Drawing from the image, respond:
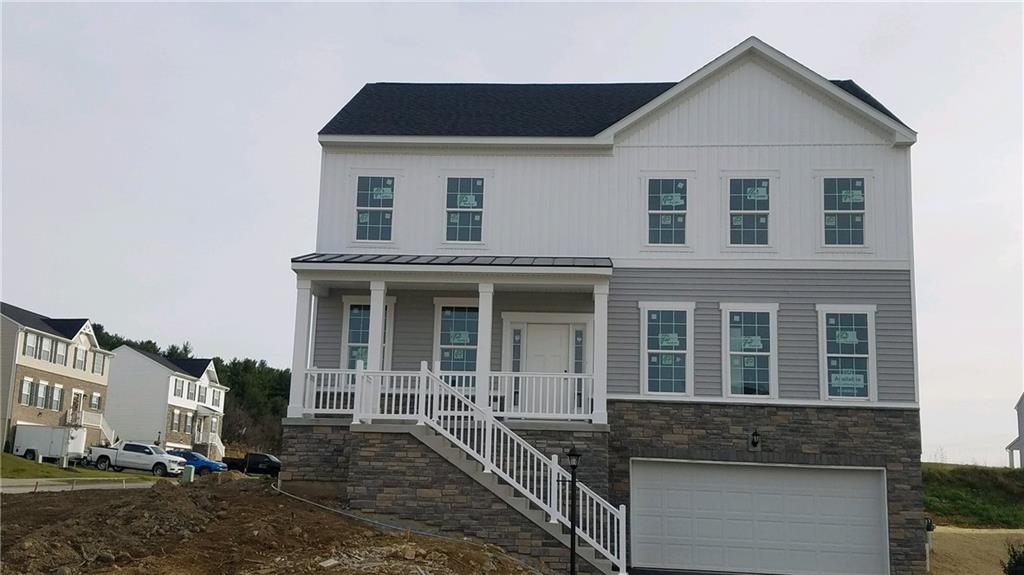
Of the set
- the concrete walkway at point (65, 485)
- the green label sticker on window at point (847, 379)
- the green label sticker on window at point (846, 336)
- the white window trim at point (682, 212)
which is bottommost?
the concrete walkway at point (65, 485)

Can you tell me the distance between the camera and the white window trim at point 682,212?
18.0m

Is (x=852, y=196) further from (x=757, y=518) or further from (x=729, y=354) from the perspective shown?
(x=757, y=518)

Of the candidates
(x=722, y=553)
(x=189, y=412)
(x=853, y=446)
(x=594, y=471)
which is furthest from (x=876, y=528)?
(x=189, y=412)

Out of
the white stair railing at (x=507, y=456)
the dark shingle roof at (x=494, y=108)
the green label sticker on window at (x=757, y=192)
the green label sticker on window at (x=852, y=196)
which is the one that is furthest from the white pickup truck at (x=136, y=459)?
the green label sticker on window at (x=852, y=196)

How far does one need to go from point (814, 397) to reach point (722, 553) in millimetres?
3206

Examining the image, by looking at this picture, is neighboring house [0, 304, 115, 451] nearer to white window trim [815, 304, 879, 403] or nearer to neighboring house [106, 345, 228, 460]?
neighboring house [106, 345, 228, 460]

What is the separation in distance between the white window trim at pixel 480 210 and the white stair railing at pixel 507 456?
12.0ft

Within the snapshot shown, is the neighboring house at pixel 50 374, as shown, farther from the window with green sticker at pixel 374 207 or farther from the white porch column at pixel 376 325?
the white porch column at pixel 376 325

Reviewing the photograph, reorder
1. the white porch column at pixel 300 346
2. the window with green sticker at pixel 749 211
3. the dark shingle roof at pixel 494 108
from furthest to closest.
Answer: the dark shingle roof at pixel 494 108, the window with green sticker at pixel 749 211, the white porch column at pixel 300 346

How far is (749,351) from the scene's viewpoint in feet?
57.6

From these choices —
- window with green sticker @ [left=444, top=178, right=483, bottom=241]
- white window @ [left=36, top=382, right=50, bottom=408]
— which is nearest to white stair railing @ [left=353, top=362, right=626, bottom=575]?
window with green sticker @ [left=444, top=178, right=483, bottom=241]

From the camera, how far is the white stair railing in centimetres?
1429

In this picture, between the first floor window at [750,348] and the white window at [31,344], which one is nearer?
the first floor window at [750,348]

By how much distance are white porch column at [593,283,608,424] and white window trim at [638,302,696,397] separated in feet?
3.30
